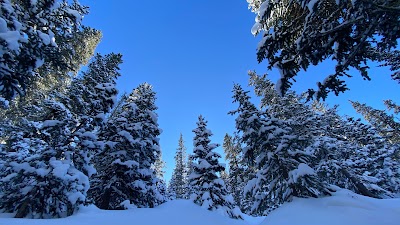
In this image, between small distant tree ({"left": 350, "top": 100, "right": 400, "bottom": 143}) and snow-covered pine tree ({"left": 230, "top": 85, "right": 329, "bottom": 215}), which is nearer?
snow-covered pine tree ({"left": 230, "top": 85, "right": 329, "bottom": 215})

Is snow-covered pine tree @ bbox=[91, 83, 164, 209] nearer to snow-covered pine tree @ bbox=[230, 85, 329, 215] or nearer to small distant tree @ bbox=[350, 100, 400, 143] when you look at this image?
snow-covered pine tree @ bbox=[230, 85, 329, 215]

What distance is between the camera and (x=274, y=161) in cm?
1294

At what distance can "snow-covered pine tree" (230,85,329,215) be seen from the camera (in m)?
11.3

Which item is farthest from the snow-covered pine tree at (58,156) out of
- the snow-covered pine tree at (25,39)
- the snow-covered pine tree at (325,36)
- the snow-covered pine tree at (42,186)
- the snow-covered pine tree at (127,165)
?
the snow-covered pine tree at (325,36)

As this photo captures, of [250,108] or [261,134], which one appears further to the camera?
[250,108]

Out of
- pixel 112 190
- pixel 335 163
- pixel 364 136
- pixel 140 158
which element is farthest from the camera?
pixel 364 136

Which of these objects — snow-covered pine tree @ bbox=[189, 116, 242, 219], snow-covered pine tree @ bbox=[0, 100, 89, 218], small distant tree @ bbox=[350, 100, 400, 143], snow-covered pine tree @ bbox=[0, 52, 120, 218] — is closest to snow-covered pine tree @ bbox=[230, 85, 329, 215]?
snow-covered pine tree @ bbox=[189, 116, 242, 219]

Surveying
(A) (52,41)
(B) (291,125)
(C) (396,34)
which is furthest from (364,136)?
(A) (52,41)

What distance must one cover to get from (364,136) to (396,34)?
74.5 feet

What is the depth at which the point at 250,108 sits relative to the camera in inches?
583

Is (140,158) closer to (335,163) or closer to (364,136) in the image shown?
(335,163)

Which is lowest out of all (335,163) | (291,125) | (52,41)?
(335,163)

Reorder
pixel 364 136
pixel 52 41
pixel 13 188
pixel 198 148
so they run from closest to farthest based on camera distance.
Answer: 1. pixel 52 41
2. pixel 13 188
3. pixel 198 148
4. pixel 364 136

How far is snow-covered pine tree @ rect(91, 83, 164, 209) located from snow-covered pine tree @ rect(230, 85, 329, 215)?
20.3 feet
